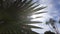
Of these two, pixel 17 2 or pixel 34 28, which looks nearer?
pixel 17 2

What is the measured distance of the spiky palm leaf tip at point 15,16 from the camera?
4.03 meters

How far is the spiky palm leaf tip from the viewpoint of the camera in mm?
4031

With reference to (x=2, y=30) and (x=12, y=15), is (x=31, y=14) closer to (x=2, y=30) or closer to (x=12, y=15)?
(x=12, y=15)

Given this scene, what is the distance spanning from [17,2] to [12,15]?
47 centimetres

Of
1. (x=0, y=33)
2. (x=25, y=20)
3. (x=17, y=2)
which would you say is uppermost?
(x=17, y=2)

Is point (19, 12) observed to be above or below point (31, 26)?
above

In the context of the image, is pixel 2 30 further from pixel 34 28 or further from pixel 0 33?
pixel 34 28

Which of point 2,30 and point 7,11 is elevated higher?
point 7,11

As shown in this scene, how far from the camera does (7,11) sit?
4.22 metres

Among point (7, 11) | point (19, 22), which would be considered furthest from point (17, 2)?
point (19, 22)

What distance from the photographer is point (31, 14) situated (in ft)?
14.1

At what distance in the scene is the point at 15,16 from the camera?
172 inches

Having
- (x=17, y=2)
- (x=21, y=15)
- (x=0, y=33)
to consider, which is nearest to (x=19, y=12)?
(x=21, y=15)

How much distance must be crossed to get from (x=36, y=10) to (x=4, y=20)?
927 millimetres
